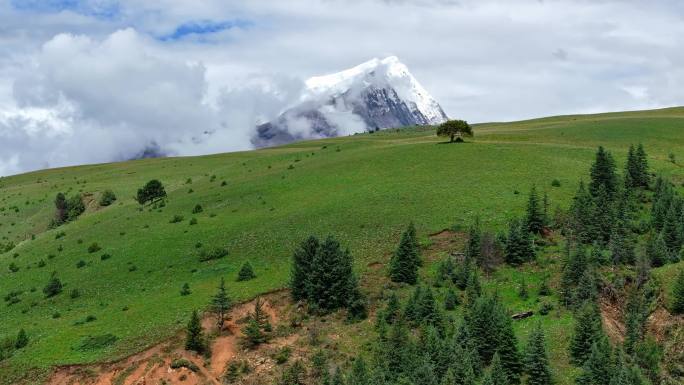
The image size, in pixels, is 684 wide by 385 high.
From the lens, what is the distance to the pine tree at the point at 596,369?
40.5 m

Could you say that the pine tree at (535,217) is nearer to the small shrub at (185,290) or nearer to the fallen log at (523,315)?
the fallen log at (523,315)

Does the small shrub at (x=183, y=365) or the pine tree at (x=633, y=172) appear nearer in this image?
the small shrub at (x=183, y=365)

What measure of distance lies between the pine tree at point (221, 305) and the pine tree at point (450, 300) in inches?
695

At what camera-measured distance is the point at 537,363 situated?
137 feet

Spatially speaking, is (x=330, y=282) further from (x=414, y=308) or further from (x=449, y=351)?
(x=449, y=351)

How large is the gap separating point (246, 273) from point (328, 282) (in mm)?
8903

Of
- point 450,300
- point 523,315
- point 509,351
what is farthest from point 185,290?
point 523,315

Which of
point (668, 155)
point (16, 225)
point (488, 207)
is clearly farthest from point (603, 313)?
point (16, 225)

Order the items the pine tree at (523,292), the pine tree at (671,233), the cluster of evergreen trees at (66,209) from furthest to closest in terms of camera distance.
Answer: the cluster of evergreen trees at (66,209) → the pine tree at (671,233) → the pine tree at (523,292)

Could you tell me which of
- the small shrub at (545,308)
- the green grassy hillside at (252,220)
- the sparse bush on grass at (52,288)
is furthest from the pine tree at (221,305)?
the small shrub at (545,308)

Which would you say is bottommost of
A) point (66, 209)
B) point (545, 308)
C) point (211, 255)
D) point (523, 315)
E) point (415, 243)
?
point (523, 315)

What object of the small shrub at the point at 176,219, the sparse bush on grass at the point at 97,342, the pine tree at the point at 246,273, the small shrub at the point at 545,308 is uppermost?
the small shrub at the point at 176,219

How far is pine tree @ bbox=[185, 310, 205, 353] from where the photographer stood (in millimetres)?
47875

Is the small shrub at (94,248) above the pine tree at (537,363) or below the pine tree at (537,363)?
above
